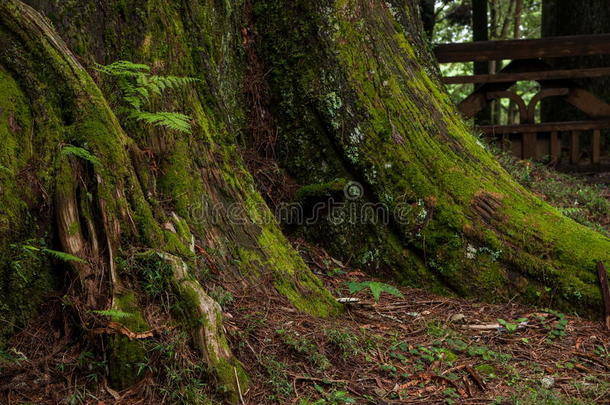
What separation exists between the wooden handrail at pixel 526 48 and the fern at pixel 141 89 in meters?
6.30

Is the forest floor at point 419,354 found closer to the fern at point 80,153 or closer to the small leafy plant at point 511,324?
the small leafy plant at point 511,324

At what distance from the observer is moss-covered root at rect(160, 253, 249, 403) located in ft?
10.9

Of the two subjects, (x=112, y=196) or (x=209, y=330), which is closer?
(x=209, y=330)

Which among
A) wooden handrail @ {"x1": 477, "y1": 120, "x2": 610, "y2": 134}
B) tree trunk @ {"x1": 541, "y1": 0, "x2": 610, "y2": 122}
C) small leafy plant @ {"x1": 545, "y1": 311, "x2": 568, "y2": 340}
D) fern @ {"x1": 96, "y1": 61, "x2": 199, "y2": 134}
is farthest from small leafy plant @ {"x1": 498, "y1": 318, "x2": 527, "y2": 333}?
tree trunk @ {"x1": 541, "y1": 0, "x2": 610, "y2": 122}

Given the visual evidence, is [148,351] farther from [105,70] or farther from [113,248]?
[105,70]

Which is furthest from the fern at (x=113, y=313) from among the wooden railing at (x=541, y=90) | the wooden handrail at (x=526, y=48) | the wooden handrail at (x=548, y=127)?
the wooden handrail at (x=548, y=127)

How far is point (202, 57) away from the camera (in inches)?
191

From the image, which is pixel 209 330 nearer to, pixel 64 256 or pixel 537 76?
pixel 64 256

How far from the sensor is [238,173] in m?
4.75

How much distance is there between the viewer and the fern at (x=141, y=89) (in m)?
3.84

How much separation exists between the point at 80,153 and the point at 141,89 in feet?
2.35

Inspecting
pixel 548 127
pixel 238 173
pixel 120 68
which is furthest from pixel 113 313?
pixel 548 127

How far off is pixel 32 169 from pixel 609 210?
693 cm

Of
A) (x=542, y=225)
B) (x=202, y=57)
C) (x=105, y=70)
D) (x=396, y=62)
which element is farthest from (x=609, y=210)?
(x=105, y=70)
